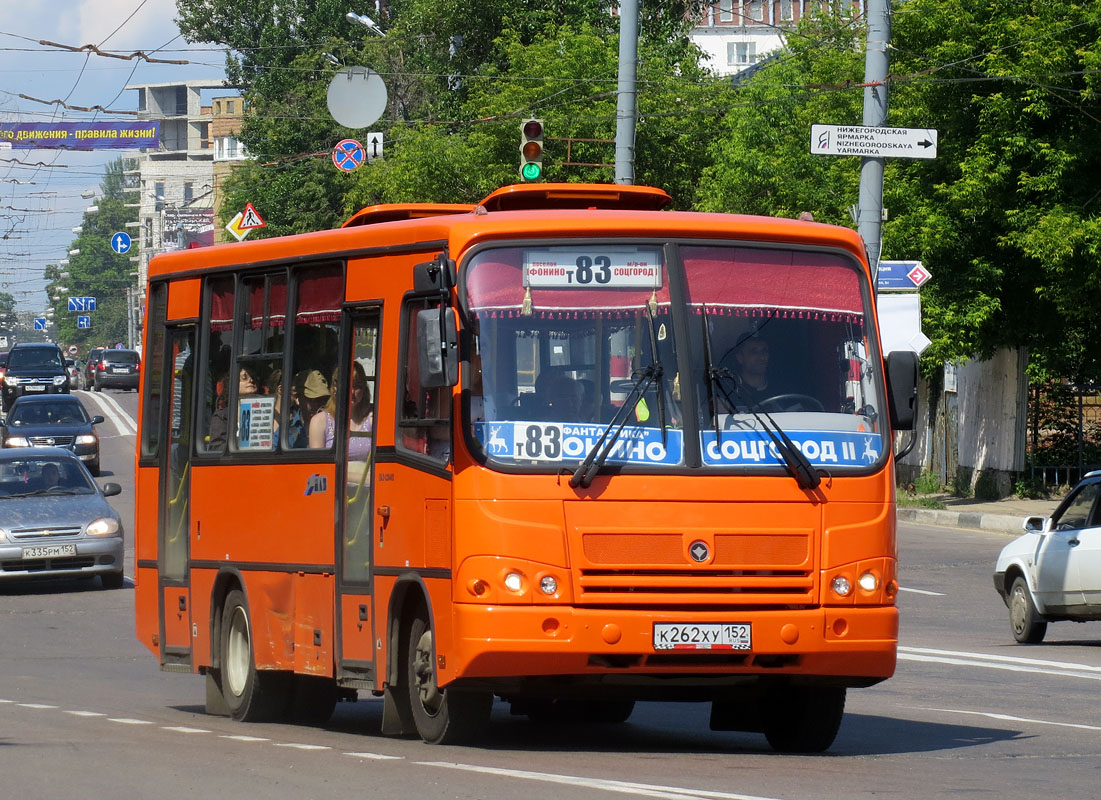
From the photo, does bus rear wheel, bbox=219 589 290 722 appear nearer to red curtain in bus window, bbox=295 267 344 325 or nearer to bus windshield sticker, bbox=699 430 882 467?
red curtain in bus window, bbox=295 267 344 325

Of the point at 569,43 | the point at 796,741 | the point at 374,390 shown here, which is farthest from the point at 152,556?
the point at 569,43

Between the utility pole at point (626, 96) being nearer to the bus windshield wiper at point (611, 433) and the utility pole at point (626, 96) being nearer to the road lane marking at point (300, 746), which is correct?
the road lane marking at point (300, 746)

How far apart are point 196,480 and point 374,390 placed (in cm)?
272

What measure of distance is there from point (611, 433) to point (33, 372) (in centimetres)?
5755

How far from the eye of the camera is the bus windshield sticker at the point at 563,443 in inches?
365

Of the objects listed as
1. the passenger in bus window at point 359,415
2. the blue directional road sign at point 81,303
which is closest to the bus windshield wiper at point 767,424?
the passenger in bus window at point 359,415

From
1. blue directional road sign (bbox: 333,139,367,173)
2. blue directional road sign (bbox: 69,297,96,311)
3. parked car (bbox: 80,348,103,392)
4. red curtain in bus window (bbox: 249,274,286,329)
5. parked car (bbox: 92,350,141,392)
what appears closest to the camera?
red curtain in bus window (bbox: 249,274,286,329)

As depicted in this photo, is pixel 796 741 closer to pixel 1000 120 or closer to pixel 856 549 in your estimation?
pixel 856 549

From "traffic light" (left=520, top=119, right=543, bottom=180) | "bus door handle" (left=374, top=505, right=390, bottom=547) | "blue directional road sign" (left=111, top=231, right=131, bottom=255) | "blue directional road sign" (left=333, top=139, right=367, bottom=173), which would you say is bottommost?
"bus door handle" (left=374, top=505, right=390, bottom=547)

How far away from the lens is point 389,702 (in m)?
10.3

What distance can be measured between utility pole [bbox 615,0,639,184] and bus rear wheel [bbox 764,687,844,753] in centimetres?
1410

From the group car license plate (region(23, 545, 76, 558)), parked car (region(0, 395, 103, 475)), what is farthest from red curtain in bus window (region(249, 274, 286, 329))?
parked car (region(0, 395, 103, 475))

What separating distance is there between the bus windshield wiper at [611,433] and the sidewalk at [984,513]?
19.7 metres

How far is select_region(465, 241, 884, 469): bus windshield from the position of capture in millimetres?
9344
